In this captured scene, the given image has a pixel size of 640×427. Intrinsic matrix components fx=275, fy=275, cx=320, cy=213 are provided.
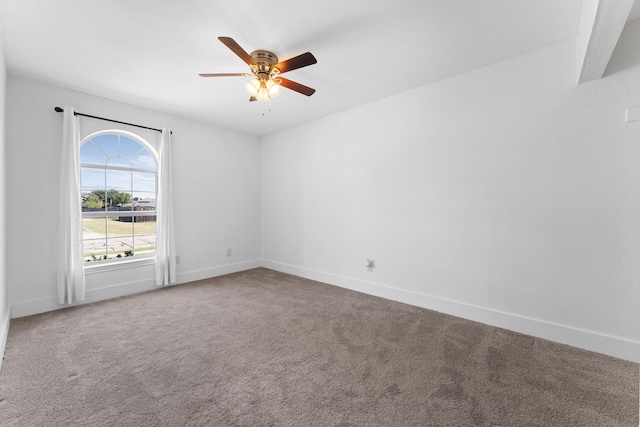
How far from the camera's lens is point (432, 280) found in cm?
318

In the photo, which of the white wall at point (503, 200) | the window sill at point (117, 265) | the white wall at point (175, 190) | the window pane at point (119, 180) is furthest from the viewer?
the window pane at point (119, 180)

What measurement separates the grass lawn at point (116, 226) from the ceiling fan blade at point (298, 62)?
316 cm

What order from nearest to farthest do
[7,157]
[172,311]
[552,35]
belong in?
1. [552,35]
2. [7,157]
3. [172,311]

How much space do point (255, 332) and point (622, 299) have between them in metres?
3.06

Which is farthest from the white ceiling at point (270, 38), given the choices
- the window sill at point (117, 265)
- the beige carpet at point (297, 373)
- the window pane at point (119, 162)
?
the beige carpet at point (297, 373)

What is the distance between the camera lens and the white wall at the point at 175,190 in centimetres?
297

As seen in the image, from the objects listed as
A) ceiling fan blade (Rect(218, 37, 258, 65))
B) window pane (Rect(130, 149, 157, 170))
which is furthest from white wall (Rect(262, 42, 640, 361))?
window pane (Rect(130, 149, 157, 170))

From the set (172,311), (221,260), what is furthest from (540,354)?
(221,260)

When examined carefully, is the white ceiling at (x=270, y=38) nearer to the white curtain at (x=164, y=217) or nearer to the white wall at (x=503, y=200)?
the white wall at (x=503, y=200)

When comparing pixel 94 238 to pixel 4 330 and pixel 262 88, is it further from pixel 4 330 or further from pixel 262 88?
pixel 262 88

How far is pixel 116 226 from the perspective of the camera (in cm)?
382

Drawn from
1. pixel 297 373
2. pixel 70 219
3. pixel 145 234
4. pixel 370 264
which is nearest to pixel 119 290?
pixel 145 234

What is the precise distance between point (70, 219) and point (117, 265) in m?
0.81

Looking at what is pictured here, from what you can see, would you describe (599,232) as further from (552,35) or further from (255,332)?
(255,332)
